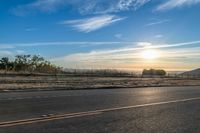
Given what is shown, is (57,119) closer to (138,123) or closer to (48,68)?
(138,123)

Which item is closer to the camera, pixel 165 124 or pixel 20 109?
pixel 165 124

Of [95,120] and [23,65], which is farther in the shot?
[23,65]

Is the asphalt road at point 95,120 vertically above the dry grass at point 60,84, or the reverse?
the dry grass at point 60,84

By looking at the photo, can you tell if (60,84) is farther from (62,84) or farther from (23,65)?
(23,65)

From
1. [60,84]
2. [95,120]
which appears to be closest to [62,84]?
[60,84]

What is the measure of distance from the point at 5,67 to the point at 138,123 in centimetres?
6940

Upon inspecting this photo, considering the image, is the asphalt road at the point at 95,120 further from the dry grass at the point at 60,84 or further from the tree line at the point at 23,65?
the tree line at the point at 23,65

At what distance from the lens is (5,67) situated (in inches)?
3036

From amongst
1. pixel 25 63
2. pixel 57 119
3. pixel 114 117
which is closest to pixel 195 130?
pixel 114 117

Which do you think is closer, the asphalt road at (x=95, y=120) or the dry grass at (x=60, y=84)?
the asphalt road at (x=95, y=120)

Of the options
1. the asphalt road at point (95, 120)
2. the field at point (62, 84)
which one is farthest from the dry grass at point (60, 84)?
the asphalt road at point (95, 120)

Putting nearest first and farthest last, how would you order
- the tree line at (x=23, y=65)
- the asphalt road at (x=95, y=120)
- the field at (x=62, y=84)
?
the asphalt road at (x=95, y=120), the field at (x=62, y=84), the tree line at (x=23, y=65)

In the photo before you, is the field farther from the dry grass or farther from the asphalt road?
the asphalt road

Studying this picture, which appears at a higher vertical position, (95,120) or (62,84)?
(62,84)
